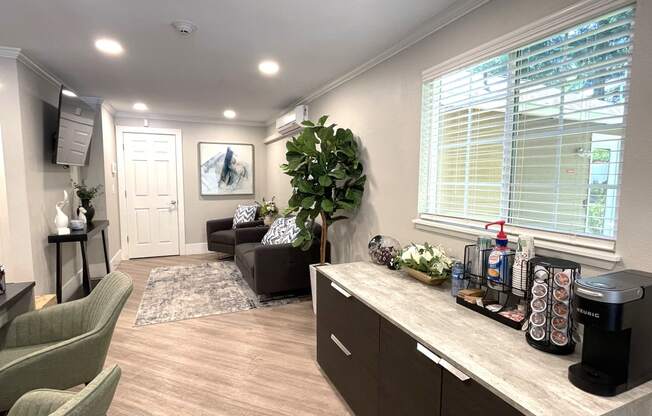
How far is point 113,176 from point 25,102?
2355 mm

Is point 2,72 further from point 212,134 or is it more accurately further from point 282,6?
point 212,134

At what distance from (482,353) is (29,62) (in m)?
3.89

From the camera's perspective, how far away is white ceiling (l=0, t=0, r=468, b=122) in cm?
196

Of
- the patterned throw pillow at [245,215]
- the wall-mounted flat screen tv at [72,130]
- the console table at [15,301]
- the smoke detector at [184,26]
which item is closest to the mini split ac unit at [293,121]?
the patterned throw pillow at [245,215]

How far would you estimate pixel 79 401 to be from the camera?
0.87 metres

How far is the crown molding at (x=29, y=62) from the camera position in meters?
2.59

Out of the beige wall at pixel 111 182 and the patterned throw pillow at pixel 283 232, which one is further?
the beige wall at pixel 111 182

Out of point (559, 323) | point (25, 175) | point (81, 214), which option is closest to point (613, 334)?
point (559, 323)

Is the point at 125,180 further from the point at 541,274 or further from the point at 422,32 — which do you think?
the point at 541,274

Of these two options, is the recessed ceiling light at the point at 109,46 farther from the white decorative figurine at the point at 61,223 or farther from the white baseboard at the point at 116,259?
the white baseboard at the point at 116,259

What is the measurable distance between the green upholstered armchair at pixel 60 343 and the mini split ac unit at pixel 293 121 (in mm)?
2705

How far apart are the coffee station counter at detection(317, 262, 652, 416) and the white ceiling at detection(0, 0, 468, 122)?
5.37 feet

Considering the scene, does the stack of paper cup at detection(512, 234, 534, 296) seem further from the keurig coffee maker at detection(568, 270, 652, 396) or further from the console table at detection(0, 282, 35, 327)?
the console table at detection(0, 282, 35, 327)

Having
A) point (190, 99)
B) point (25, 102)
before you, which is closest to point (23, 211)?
point (25, 102)
